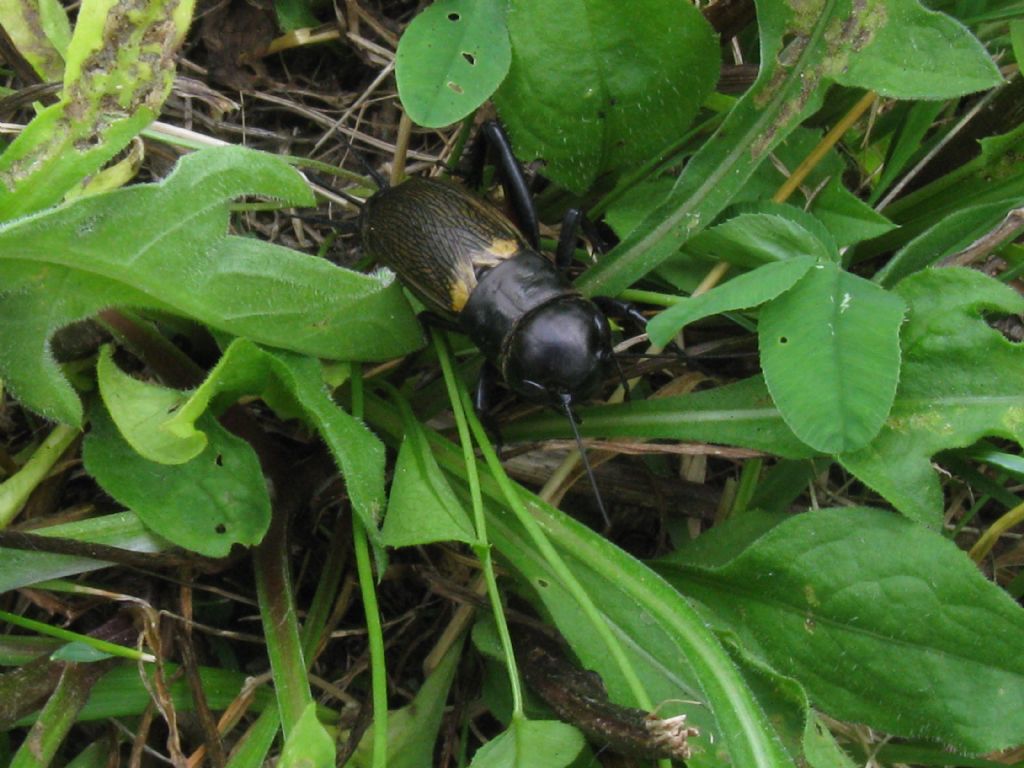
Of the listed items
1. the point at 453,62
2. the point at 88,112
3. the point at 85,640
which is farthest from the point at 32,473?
the point at 453,62

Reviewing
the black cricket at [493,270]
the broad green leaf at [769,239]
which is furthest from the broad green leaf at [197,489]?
the broad green leaf at [769,239]

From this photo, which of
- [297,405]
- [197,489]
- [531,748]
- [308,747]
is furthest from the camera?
[297,405]

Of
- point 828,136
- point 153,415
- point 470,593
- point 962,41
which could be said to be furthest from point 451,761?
point 962,41

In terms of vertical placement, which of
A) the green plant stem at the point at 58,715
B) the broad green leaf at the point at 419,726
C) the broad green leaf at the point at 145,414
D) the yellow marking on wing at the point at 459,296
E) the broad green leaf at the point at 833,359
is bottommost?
the broad green leaf at the point at 419,726

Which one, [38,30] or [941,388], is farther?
[38,30]

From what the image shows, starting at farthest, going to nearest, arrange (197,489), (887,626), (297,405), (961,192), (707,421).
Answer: (961,192) < (707,421) < (297,405) < (197,489) < (887,626)

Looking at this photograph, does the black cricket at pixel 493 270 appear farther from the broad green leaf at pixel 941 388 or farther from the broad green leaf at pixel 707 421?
the broad green leaf at pixel 941 388

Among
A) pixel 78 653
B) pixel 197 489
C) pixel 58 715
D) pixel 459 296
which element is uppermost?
pixel 459 296

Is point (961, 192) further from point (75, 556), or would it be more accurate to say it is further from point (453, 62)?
point (75, 556)
